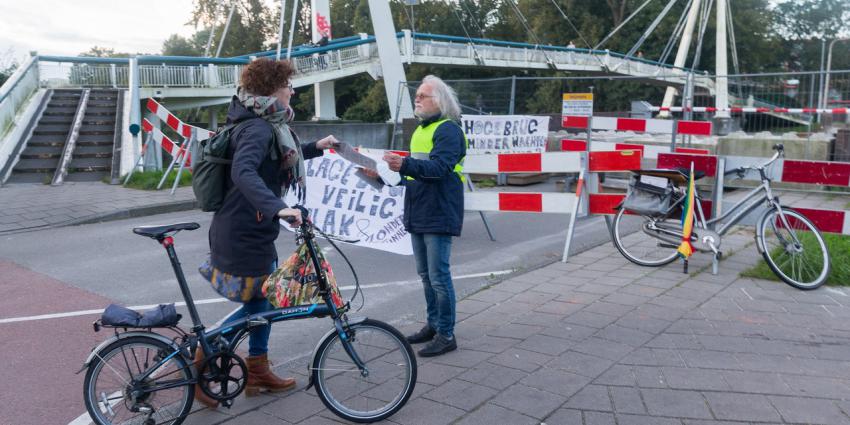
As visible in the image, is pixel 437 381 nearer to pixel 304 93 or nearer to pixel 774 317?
pixel 774 317

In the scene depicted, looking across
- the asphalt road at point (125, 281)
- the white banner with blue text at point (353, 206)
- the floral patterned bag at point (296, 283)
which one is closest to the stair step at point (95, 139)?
the asphalt road at point (125, 281)

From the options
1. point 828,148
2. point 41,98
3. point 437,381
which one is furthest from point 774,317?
point 41,98

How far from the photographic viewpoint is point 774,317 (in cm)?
538

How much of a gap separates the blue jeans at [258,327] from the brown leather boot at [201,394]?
17cm

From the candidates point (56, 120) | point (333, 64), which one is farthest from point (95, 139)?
point (333, 64)

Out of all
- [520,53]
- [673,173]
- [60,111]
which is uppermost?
[520,53]

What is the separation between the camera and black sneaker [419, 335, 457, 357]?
15.2 ft

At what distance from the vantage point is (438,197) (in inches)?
178

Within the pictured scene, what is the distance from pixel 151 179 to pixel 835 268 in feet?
35.0

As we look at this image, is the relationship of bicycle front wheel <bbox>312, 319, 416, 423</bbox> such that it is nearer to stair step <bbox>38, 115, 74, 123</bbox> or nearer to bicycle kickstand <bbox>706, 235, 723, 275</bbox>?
bicycle kickstand <bbox>706, 235, 723, 275</bbox>

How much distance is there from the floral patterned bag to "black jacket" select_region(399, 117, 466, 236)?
3.25ft

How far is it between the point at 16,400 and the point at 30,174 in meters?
10.7

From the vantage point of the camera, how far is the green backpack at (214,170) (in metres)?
3.61

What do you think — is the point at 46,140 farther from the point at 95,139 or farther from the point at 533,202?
the point at 533,202
